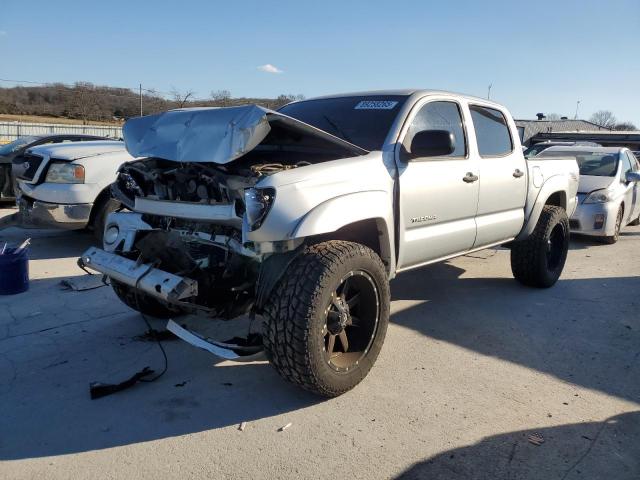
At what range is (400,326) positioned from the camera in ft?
15.4

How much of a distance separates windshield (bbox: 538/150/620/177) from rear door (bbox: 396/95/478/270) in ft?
19.3

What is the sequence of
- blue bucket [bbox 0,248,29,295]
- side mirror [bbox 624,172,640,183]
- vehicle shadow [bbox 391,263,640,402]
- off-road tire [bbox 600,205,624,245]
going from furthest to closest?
off-road tire [bbox 600,205,624,245], side mirror [bbox 624,172,640,183], blue bucket [bbox 0,248,29,295], vehicle shadow [bbox 391,263,640,402]

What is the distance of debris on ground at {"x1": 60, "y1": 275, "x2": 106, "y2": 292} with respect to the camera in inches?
213

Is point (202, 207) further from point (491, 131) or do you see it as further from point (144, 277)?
point (491, 131)

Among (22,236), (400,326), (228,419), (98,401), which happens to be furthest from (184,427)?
(22,236)

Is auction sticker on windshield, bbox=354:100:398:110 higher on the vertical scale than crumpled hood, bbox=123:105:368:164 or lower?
higher

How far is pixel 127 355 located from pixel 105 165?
11.3ft

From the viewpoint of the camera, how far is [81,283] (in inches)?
218

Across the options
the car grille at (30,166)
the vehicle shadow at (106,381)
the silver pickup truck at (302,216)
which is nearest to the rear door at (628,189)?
the silver pickup truck at (302,216)

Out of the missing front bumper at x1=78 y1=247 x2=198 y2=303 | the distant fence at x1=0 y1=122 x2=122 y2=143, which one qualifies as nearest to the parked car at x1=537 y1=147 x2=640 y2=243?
the missing front bumper at x1=78 y1=247 x2=198 y2=303

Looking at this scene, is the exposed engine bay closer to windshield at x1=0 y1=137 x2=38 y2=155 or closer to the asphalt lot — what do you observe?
the asphalt lot

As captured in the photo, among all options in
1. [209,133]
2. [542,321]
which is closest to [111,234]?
[209,133]

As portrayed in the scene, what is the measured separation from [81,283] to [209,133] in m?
3.01

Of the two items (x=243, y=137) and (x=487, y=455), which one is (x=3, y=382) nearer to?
(x=243, y=137)
